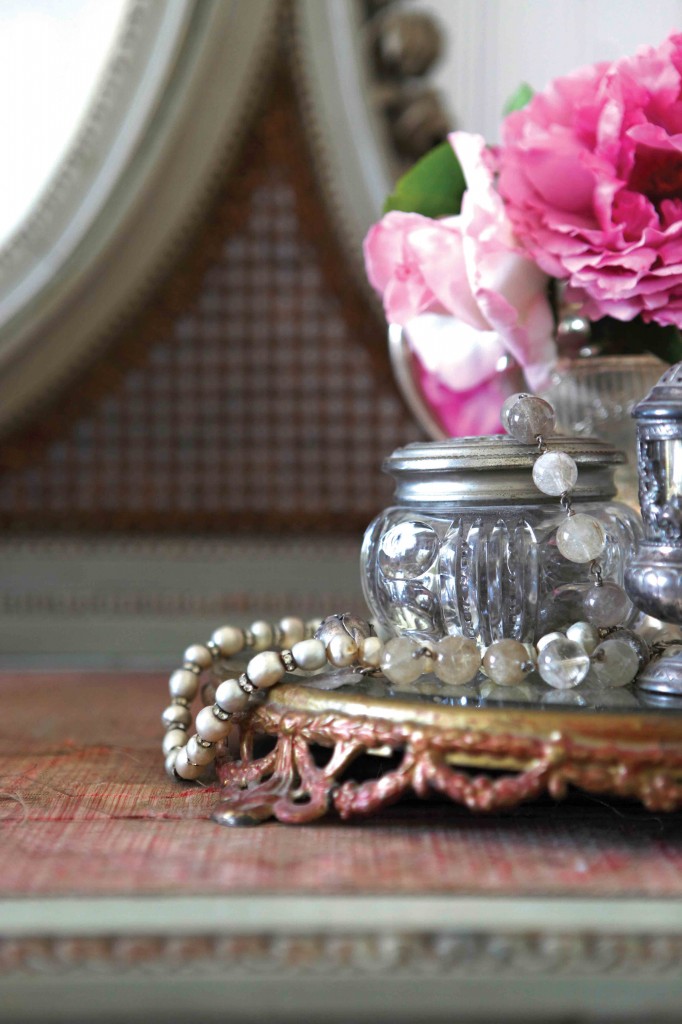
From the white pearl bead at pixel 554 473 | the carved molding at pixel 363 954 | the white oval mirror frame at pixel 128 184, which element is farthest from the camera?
the white oval mirror frame at pixel 128 184

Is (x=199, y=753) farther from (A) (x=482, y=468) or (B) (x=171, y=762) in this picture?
(A) (x=482, y=468)

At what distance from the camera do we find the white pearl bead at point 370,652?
37 centimetres

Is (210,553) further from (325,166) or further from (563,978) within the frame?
(563,978)

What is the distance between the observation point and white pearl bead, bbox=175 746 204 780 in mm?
375

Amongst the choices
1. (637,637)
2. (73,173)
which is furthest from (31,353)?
(637,637)

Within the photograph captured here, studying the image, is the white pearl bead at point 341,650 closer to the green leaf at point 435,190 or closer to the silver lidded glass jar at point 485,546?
the silver lidded glass jar at point 485,546

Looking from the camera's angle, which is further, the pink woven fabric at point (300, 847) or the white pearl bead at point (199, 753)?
the white pearl bead at point (199, 753)

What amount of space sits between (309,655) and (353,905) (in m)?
0.12

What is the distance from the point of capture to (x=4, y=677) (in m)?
0.68

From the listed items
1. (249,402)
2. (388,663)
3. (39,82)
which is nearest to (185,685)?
(388,663)

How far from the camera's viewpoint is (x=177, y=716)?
0.42m

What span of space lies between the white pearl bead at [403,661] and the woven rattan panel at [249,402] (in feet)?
1.74

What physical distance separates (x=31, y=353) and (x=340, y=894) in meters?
0.65

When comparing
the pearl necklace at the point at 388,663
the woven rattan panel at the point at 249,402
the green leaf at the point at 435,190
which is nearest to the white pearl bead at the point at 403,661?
the pearl necklace at the point at 388,663
